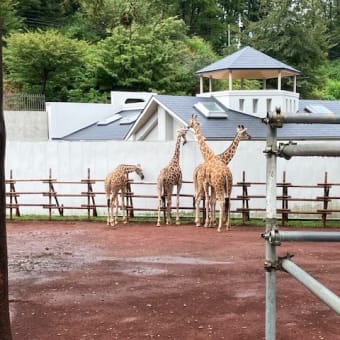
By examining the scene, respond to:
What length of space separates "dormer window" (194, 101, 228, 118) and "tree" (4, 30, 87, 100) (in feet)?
40.5

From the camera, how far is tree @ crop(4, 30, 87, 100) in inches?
1085

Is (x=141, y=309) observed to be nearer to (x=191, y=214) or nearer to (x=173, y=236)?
(x=173, y=236)

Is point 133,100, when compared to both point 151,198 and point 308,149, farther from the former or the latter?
point 308,149

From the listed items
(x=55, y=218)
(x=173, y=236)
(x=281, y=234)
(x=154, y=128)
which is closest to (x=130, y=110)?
(x=154, y=128)

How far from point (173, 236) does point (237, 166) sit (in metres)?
2.94

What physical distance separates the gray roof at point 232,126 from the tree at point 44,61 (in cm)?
1190

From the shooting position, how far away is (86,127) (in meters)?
22.9

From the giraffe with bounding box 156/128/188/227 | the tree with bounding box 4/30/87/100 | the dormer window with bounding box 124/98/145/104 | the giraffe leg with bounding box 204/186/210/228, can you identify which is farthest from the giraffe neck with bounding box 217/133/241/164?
the tree with bounding box 4/30/87/100

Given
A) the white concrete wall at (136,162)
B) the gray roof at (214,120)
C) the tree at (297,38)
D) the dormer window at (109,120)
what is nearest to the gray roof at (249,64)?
the gray roof at (214,120)

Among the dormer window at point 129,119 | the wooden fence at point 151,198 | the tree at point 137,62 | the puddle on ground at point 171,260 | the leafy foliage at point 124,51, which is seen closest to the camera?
the puddle on ground at point 171,260

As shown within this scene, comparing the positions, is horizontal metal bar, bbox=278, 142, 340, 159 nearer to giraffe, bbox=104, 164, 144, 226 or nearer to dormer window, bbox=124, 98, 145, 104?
giraffe, bbox=104, 164, 144, 226

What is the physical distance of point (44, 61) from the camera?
28016mm

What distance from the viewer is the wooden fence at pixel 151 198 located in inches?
495

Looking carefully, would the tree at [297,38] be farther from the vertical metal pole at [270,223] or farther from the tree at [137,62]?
the vertical metal pole at [270,223]
